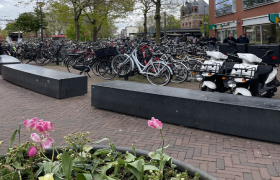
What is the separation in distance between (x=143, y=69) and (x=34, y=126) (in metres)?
6.63

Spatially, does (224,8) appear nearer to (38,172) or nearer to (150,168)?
(150,168)

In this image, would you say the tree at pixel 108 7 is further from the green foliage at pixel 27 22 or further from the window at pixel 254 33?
the green foliage at pixel 27 22

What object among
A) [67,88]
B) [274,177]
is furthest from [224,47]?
[274,177]

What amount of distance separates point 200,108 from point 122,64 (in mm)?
5168

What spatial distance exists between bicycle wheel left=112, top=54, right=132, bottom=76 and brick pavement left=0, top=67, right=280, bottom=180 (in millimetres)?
3033

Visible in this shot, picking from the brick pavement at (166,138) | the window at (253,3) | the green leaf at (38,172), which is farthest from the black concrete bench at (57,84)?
the window at (253,3)

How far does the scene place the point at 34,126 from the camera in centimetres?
202

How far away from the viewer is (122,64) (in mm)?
9023

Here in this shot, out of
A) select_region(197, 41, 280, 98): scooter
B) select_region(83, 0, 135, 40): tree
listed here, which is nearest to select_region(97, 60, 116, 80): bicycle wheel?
select_region(197, 41, 280, 98): scooter

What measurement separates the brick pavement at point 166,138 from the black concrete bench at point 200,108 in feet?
0.40

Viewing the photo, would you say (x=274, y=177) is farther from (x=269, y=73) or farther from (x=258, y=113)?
(x=269, y=73)

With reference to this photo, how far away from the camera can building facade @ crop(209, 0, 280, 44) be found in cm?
1977

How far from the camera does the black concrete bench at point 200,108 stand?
3709 mm

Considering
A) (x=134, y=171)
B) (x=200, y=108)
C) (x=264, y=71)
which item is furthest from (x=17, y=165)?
(x=264, y=71)
